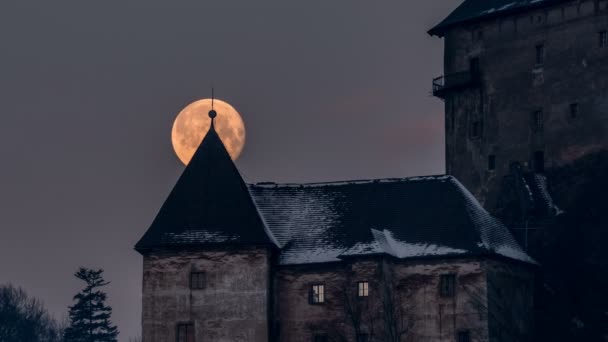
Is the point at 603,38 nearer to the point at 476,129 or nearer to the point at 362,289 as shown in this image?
the point at 476,129

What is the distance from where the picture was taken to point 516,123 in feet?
314

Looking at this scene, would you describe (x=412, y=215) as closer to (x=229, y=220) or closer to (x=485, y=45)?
(x=229, y=220)

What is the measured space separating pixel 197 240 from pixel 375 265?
8757 millimetres

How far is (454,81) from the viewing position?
98875 mm

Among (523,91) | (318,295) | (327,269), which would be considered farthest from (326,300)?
(523,91)

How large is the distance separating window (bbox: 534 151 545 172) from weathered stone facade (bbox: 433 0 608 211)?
0.18ft

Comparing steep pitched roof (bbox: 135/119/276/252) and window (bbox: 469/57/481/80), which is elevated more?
window (bbox: 469/57/481/80)

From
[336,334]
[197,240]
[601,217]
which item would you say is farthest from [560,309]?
[197,240]

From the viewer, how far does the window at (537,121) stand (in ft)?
310

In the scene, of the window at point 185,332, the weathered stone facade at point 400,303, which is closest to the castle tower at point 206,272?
the window at point 185,332

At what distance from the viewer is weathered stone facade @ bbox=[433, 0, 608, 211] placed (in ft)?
305

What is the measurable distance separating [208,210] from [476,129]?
19394 mm

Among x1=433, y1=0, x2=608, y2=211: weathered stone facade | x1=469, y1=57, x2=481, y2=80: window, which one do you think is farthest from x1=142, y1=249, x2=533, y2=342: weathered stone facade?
x1=469, y1=57, x2=481, y2=80: window

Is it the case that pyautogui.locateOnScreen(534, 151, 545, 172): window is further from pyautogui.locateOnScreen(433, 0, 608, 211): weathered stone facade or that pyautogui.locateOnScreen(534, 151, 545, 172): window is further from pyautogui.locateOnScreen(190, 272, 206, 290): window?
pyautogui.locateOnScreen(190, 272, 206, 290): window
